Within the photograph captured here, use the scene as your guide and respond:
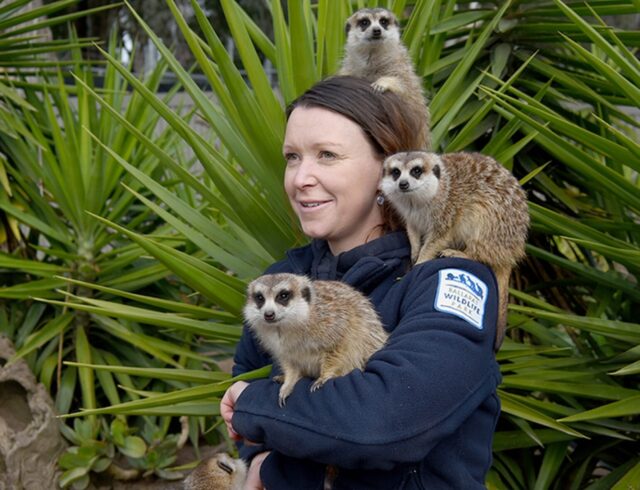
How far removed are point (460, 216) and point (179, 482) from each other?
6.56ft

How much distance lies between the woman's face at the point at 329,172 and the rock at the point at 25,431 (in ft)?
6.23

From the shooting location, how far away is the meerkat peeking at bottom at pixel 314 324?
158cm

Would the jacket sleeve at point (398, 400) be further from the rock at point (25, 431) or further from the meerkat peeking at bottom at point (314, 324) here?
the rock at point (25, 431)

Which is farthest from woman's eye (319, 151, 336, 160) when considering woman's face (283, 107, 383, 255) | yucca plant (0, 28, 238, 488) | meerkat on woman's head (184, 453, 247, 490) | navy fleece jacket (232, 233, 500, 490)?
yucca plant (0, 28, 238, 488)

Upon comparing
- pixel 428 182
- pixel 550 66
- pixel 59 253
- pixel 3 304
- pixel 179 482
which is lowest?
pixel 179 482

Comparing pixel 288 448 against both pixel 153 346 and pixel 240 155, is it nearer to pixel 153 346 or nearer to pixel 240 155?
pixel 240 155

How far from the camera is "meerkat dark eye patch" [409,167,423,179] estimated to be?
173 centimetres

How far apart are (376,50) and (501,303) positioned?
101cm

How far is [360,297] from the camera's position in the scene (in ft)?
5.28

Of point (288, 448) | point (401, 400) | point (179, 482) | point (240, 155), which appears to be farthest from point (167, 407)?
point (179, 482)

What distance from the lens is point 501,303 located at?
5.63 ft

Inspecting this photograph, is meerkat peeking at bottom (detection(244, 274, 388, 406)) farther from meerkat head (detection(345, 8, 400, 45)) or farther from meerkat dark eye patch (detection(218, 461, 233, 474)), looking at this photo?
meerkat head (detection(345, 8, 400, 45))

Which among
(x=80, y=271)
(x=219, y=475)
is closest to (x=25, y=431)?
(x=80, y=271)

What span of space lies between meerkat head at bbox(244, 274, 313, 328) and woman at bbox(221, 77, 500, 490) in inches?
3.9
